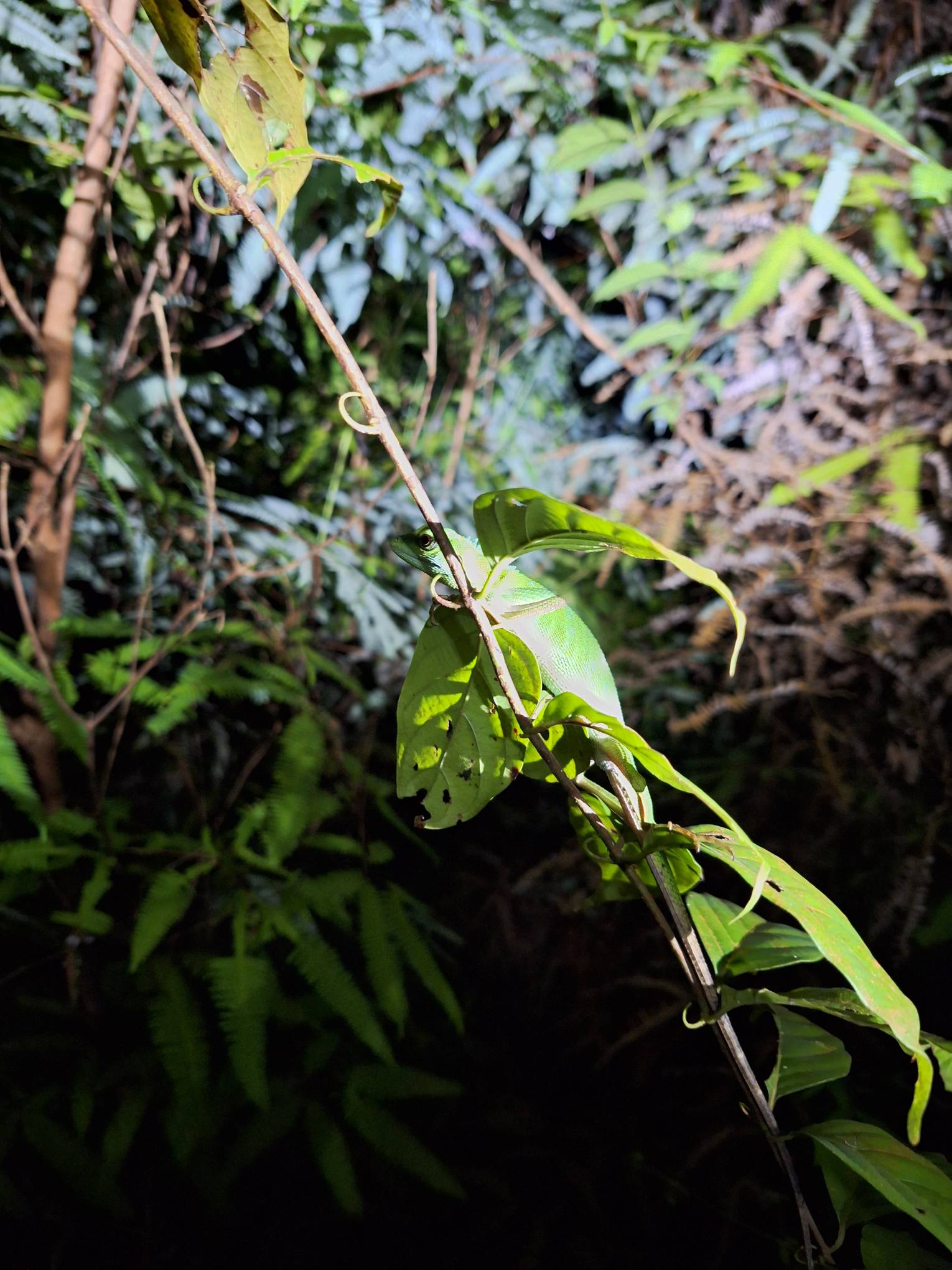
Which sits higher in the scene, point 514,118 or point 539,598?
point 514,118

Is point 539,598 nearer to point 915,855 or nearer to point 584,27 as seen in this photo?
point 915,855

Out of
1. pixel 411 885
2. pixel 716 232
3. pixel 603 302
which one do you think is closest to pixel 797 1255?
pixel 411 885

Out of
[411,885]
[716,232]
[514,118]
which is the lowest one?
[411,885]

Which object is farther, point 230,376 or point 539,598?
point 230,376

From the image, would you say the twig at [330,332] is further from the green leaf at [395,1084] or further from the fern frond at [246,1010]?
the green leaf at [395,1084]

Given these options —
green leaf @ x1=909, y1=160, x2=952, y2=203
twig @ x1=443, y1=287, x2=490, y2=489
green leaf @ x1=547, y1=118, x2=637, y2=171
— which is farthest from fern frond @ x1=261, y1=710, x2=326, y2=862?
green leaf @ x1=909, y1=160, x2=952, y2=203

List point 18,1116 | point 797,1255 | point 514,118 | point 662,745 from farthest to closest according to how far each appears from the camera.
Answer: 1. point 662,745
2. point 514,118
3. point 18,1116
4. point 797,1255

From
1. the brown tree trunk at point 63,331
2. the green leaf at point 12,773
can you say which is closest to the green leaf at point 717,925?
the green leaf at point 12,773
